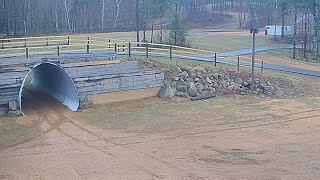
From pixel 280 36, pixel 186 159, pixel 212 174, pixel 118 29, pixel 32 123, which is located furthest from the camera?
pixel 118 29

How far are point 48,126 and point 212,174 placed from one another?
9.72 m

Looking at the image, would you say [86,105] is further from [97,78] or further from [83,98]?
[97,78]

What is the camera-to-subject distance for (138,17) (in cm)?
5528

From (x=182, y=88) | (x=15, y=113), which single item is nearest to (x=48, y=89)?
(x=15, y=113)

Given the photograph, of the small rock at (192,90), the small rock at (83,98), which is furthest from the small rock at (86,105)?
the small rock at (192,90)

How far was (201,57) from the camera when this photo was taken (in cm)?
3569

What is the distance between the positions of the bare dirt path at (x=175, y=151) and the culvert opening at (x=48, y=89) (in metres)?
2.15

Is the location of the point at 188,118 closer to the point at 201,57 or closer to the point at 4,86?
the point at 4,86

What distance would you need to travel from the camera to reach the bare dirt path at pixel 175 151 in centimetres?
1659

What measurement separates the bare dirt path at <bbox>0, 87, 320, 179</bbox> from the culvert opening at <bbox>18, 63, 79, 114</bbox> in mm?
2154

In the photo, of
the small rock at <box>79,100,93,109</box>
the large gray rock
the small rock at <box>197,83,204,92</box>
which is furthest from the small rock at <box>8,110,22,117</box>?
the small rock at <box>197,83,204,92</box>

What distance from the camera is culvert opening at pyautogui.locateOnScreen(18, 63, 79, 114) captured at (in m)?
26.6

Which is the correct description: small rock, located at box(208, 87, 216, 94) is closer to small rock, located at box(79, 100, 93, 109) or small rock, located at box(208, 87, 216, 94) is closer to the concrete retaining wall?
the concrete retaining wall

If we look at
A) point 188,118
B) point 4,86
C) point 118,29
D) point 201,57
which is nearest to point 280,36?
point 118,29
